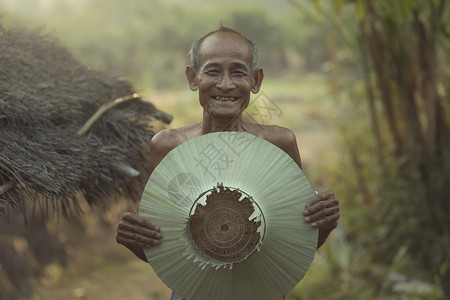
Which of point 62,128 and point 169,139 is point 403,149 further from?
point 62,128

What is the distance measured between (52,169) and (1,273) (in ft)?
6.23

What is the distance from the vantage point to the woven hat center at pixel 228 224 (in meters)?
1.24

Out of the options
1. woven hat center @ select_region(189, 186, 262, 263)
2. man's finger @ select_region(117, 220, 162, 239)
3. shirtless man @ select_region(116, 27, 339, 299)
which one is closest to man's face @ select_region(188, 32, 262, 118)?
shirtless man @ select_region(116, 27, 339, 299)

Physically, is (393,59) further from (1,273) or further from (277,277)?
(1,273)

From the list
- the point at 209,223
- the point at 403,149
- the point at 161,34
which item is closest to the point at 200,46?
the point at 209,223

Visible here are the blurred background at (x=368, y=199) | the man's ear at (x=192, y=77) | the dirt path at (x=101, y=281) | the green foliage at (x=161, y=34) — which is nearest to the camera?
the man's ear at (x=192, y=77)

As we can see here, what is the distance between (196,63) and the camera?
1437 mm

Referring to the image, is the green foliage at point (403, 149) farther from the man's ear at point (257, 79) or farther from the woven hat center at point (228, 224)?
the woven hat center at point (228, 224)

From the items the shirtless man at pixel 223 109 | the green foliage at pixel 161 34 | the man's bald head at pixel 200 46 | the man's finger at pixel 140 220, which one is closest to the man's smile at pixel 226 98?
the shirtless man at pixel 223 109

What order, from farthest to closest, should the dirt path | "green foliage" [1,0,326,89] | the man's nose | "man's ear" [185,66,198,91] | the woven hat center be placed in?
"green foliage" [1,0,326,89], the dirt path, "man's ear" [185,66,198,91], the man's nose, the woven hat center

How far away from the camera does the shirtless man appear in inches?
50.4

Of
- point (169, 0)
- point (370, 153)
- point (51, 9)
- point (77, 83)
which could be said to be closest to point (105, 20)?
point (51, 9)

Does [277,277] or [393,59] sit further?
[393,59]

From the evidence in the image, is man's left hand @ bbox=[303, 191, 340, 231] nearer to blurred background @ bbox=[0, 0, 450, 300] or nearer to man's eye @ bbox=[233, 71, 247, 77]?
man's eye @ bbox=[233, 71, 247, 77]
